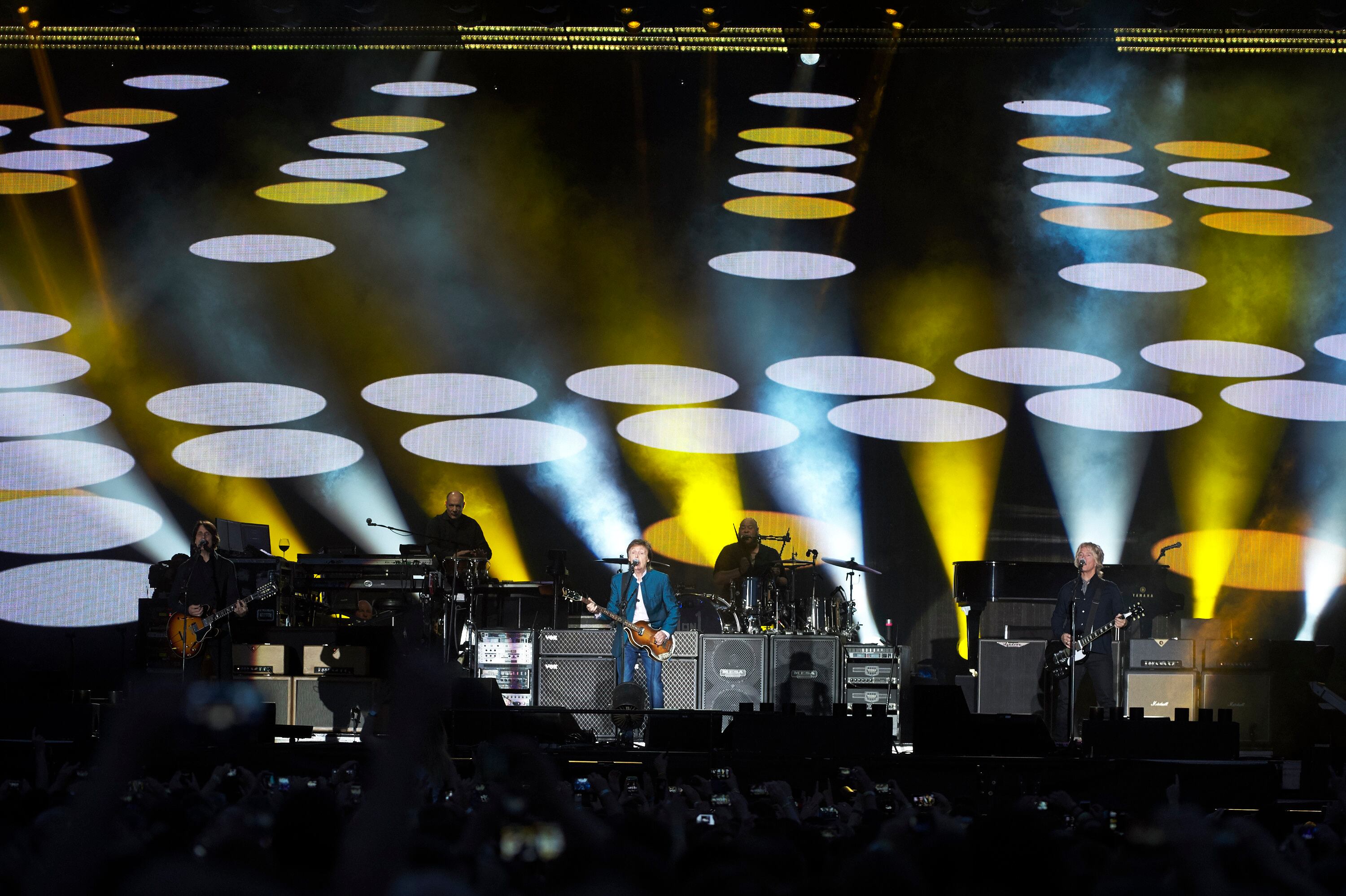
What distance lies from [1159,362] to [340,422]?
665 cm

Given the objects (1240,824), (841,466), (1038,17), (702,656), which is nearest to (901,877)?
(1240,824)

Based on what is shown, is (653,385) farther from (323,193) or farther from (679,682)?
(323,193)

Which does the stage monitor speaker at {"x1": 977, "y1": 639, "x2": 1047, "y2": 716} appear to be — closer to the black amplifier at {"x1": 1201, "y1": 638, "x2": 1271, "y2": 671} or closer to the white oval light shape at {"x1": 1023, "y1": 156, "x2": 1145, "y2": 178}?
the black amplifier at {"x1": 1201, "y1": 638, "x2": 1271, "y2": 671}

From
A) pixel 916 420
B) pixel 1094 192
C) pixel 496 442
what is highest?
pixel 1094 192

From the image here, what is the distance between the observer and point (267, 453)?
1145cm

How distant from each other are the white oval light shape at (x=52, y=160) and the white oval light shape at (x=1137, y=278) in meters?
8.30

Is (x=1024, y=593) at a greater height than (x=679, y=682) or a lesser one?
greater

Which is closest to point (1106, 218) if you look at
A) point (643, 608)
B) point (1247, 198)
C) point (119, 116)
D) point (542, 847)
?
point (1247, 198)

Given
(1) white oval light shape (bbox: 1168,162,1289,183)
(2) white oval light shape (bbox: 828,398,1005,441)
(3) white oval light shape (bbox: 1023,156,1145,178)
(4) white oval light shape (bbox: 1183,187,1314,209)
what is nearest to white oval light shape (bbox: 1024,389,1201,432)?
(2) white oval light shape (bbox: 828,398,1005,441)

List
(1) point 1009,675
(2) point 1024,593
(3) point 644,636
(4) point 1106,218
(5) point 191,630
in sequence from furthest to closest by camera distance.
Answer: (4) point 1106,218, (2) point 1024,593, (1) point 1009,675, (3) point 644,636, (5) point 191,630

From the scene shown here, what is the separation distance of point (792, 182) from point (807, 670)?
4.40 meters

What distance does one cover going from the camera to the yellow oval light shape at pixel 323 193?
39.9 feet

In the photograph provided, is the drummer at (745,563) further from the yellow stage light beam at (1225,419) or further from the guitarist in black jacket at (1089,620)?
the yellow stage light beam at (1225,419)

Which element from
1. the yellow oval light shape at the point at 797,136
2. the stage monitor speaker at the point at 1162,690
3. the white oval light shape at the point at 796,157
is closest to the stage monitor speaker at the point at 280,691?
the stage monitor speaker at the point at 1162,690
